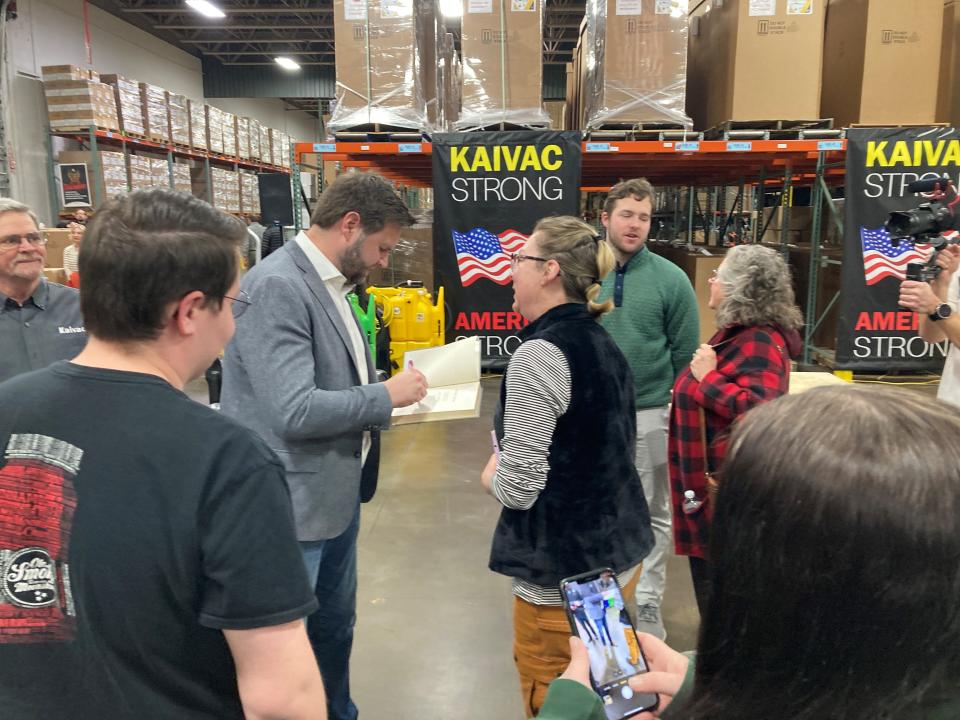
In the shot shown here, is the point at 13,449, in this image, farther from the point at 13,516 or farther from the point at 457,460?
the point at 457,460

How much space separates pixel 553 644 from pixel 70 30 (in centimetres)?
1212

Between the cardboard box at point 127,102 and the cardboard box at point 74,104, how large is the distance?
1.20 feet

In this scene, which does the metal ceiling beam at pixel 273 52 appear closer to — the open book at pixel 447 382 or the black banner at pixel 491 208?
the black banner at pixel 491 208

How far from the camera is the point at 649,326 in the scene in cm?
303

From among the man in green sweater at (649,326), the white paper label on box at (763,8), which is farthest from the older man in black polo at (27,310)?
the white paper label on box at (763,8)

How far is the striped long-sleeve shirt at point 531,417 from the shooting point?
5.37 feet

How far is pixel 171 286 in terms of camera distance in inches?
36.7

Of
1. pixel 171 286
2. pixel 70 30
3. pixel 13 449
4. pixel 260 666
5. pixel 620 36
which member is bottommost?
pixel 260 666

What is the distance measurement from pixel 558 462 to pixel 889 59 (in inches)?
258

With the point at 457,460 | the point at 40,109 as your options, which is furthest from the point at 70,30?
the point at 457,460

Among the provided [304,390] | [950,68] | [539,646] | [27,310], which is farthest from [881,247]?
[27,310]

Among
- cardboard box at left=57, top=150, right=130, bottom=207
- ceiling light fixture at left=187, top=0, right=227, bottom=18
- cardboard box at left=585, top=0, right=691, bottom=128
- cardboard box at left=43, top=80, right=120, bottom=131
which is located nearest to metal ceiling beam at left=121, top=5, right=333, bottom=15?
ceiling light fixture at left=187, top=0, right=227, bottom=18

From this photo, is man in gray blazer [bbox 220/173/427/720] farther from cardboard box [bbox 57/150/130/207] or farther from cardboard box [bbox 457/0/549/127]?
cardboard box [bbox 57/150/130/207]

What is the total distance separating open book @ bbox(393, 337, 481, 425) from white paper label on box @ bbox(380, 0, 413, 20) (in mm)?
4816
